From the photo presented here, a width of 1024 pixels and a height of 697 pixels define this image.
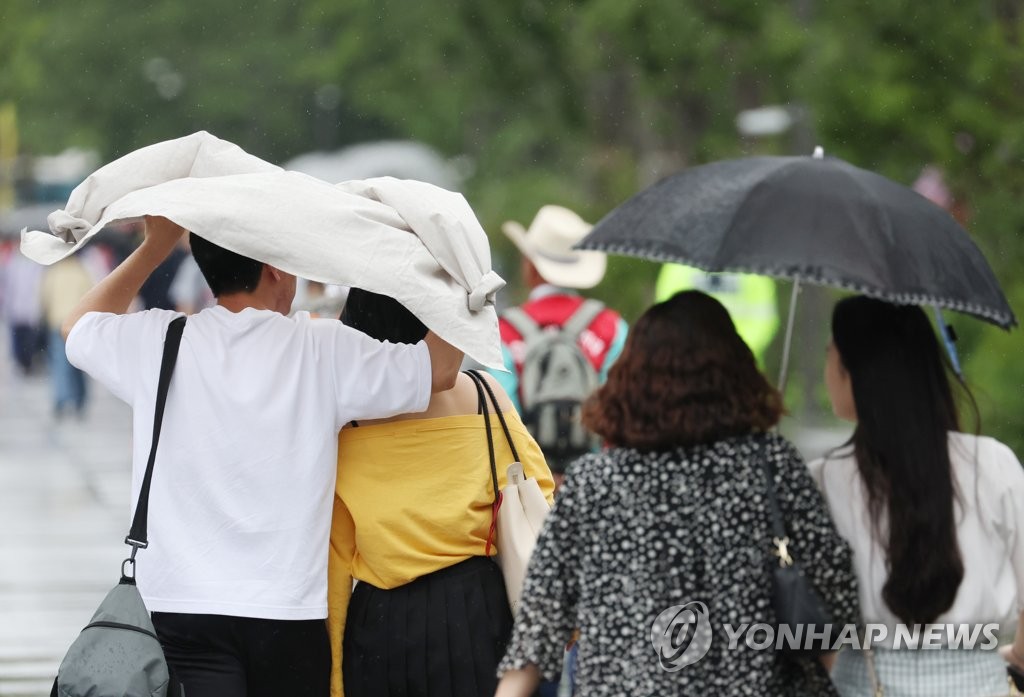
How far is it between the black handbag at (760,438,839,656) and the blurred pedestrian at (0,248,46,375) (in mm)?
22645

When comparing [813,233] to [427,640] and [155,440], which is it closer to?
[427,640]

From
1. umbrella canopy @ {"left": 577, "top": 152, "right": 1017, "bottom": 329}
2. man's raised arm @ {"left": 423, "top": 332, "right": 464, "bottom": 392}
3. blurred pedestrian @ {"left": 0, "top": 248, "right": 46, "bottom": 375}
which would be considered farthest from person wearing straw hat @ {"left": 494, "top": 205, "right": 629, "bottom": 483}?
blurred pedestrian @ {"left": 0, "top": 248, "right": 46, "bottom": 375}

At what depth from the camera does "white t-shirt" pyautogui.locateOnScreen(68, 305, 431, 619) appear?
13.6 ft

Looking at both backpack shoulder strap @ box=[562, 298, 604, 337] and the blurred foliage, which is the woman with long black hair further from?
backpack shoulder strap @ box=[562, 298, 604, 337]

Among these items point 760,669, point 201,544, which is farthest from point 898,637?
point 201,544

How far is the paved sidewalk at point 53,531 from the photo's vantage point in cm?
920

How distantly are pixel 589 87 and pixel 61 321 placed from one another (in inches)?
284

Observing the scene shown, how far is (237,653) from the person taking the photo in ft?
13.6

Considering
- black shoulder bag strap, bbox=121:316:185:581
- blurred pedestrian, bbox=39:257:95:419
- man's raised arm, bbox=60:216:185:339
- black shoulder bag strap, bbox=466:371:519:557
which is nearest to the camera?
black shoulder bag strap, bbox=121:316:185:581

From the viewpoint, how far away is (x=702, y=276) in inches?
413

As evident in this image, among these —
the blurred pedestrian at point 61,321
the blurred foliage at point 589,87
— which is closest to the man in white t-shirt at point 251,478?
the blurred foliage at point 589,87

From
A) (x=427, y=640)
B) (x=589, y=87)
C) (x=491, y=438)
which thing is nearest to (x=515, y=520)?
(x=491, y=438)

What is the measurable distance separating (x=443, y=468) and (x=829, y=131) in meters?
9.06

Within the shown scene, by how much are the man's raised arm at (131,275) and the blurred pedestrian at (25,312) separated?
2115cm
